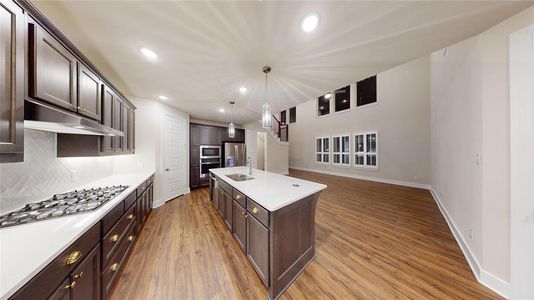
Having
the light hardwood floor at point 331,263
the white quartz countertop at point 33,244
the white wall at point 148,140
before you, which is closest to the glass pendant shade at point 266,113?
the light hardwood floor at point 331,263

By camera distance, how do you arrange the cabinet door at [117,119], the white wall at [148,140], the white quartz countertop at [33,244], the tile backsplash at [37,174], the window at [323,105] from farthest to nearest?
1. the window at [323,105]
2. the white wall at [148,140]
3. the cabinet door at [117,119]
4. the tile backsplash at [37,174]
5. the white quartz countertop at [33,244]

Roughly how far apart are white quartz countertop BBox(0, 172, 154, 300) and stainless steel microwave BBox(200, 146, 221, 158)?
12.6 feet

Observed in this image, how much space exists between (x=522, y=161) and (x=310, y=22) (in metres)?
2.14

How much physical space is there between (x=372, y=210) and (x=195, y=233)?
11.4 feet

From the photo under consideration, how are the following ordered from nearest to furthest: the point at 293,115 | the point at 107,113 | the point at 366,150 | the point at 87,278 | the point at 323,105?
the point at 87,278 → the point at 107,113 → the point at 366,150 → the point at 323,105 → the point at 293,115

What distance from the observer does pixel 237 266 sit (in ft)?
5.96

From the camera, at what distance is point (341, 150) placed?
23.2 feet

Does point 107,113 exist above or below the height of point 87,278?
above

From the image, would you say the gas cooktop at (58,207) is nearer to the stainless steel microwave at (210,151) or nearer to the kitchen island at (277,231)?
the kitchen island at (277,231)

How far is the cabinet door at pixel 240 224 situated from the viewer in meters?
1.88

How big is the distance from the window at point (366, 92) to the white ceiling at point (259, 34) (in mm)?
4682

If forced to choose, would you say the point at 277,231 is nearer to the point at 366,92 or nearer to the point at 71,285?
the point at 71,285

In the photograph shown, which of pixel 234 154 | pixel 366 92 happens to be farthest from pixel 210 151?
pixel 366 92

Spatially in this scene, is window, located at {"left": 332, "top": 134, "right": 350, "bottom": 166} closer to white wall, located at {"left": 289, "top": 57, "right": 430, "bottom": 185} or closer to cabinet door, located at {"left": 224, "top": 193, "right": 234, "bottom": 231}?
white wall, located at {"left": 289, "top": 57, "right": 430, "bottom": 185}
